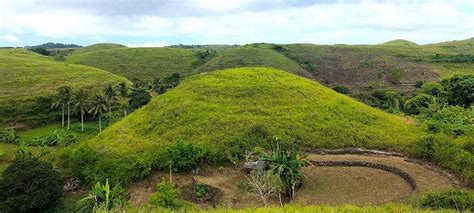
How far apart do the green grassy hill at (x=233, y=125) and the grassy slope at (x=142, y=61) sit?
61540 millimetres

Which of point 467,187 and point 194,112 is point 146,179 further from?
point 467,187

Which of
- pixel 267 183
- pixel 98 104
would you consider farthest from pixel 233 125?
pixel 98 104

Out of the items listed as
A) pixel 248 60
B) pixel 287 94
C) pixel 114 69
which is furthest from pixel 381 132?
pixel 114 69

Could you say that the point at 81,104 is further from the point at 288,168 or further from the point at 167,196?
the point at 288,168

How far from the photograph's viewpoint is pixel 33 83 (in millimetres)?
76812

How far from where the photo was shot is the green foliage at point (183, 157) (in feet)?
109

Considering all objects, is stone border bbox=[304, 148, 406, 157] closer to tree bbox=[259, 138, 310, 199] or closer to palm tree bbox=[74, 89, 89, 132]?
tree bbox=[259, 138, 310, 199]

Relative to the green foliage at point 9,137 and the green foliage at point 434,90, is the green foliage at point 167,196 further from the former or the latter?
the green foliage at point 434,90

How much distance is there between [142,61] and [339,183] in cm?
9574

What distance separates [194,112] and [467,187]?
24.4 meters

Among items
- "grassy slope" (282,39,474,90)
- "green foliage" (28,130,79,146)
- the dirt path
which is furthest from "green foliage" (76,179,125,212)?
"grassy slope" (282,39,474,90)

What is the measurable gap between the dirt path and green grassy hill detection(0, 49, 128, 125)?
139ft

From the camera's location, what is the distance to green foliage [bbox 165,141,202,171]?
1314 inches

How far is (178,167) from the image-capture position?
110ft
